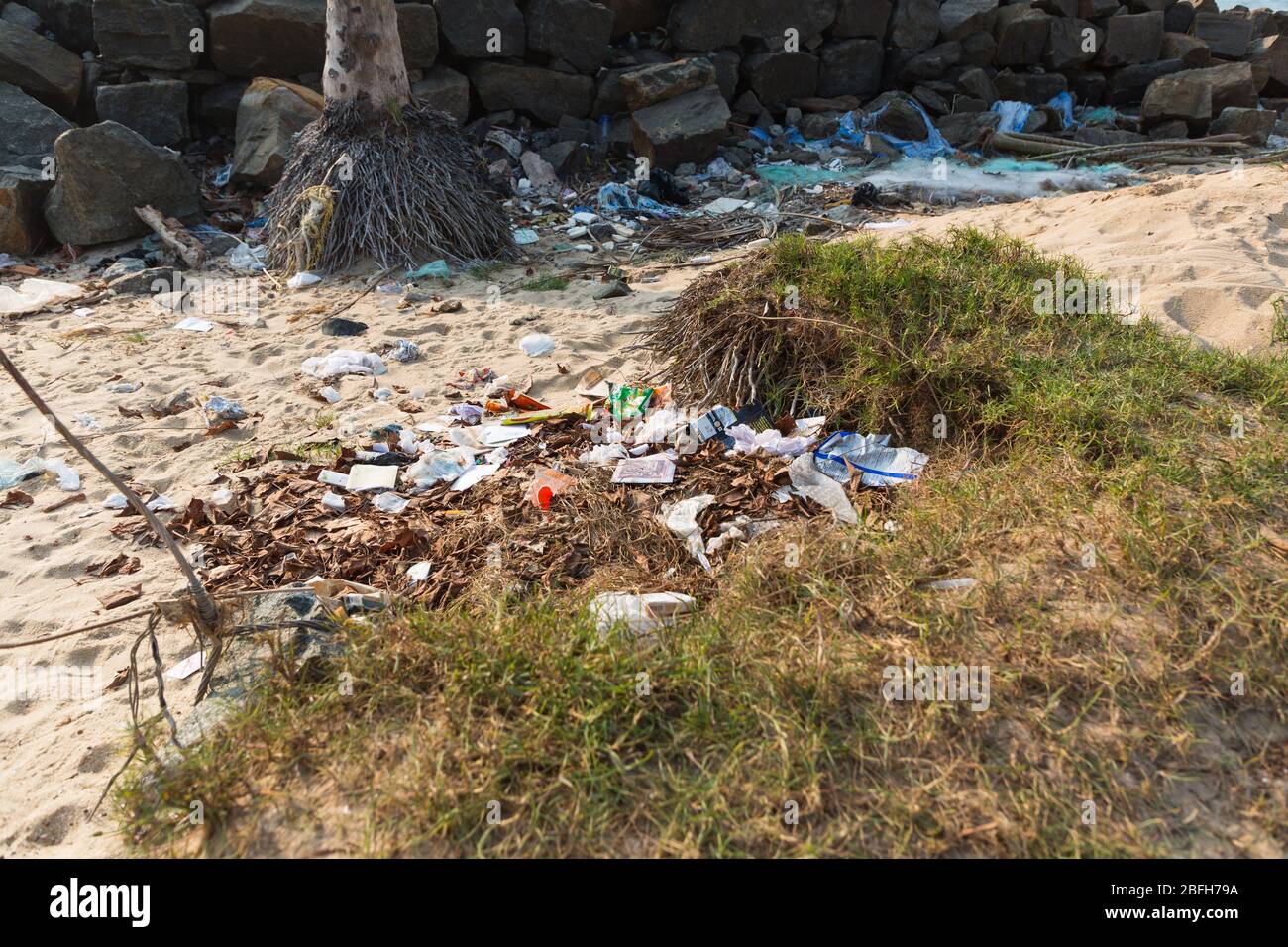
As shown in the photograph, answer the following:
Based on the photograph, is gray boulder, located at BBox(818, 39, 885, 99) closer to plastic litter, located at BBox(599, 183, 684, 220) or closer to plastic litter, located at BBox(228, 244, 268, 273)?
plastic litter, located at BBox(599, 183, 684, 220)

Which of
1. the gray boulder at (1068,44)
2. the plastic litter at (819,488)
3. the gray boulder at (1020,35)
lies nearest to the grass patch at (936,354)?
the plastic litter at (819,488)

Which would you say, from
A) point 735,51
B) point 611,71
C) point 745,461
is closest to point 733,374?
point 745,461

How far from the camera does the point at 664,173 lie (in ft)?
25.3

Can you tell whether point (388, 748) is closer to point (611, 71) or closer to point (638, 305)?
point (638, 305)

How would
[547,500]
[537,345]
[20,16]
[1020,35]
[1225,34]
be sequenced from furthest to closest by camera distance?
[1225,34], [1020,35], [20,16], [537,345], [547,500]

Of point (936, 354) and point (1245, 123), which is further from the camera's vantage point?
point (1245, 123)

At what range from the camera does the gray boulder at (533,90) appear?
824 centimetres

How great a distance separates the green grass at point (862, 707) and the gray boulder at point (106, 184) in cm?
531

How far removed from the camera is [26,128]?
6840 millimetres

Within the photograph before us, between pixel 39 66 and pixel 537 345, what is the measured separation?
17.6ft

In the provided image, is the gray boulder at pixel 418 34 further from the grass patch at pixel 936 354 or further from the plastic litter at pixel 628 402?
the plastic litter at pixel 628 402

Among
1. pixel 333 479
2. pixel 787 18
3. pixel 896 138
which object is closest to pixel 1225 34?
pixel 896 138

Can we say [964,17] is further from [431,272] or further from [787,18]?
[431,272]

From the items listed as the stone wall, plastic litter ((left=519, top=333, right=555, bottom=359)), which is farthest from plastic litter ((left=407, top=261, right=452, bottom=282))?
the stone wall
